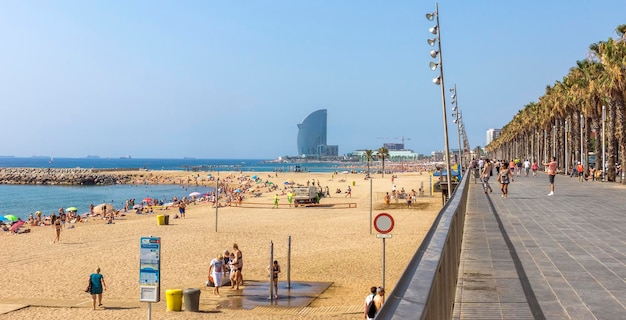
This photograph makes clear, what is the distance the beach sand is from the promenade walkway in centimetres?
518

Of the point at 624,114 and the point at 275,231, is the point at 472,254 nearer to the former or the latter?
the point at 275,231

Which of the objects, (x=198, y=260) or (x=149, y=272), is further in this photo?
(x=198, y=260)

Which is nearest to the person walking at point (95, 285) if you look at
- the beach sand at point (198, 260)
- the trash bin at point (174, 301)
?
the beach sand at point (198, 260)

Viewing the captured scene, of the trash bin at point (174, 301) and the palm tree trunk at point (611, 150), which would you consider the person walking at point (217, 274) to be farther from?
the palm tree trunk at point (611, 150)

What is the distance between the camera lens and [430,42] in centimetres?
2405

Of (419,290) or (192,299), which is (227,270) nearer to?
(192,299)

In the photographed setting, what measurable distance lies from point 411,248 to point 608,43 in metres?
22.6

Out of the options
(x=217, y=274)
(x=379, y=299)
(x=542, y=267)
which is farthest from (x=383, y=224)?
(x=542, y=267)

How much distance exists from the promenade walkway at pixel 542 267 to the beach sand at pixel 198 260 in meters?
5.18

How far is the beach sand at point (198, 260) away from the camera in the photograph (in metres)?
16.4

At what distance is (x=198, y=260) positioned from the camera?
24.1 meters

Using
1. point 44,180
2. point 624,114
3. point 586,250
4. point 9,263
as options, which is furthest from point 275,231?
point 44,180

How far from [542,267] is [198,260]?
18.3 metres

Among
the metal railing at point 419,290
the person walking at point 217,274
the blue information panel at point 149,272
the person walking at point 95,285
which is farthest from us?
the person walking at point 217,274
